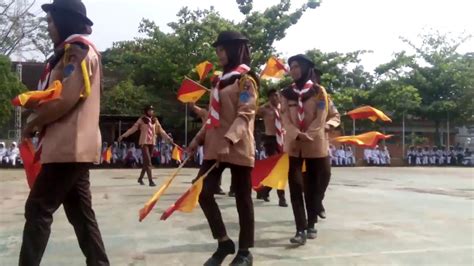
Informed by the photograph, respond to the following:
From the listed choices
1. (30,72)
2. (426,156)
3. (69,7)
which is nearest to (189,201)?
(69,7)

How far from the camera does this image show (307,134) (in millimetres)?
5535

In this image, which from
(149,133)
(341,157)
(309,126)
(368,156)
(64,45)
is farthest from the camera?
(368,156)

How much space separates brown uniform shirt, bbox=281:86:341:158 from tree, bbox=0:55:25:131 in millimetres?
22064

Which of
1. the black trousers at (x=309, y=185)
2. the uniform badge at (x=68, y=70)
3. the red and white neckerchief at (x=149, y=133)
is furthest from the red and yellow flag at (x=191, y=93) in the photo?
the red and white neckerchief at (x=149, y=133)

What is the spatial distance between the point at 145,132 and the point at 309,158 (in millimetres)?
6451

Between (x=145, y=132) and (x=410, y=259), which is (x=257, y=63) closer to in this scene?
(x=145, y=132)

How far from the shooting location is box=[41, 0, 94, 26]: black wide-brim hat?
11.9 feet

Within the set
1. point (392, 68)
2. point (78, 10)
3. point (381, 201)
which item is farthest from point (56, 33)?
point (392, 68)

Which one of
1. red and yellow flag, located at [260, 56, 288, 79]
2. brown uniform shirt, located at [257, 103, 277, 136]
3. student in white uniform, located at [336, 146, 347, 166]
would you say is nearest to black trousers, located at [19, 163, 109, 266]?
red and yellow flag, located at [260, 56, 288, 79]

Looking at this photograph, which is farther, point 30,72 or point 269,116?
point 30,72

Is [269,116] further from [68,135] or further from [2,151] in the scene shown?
[2,151]

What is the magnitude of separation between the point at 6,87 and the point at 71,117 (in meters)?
24.1

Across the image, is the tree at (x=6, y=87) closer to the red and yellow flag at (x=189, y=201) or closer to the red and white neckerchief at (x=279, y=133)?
the red and white neckerchief at (x=279, y=133)

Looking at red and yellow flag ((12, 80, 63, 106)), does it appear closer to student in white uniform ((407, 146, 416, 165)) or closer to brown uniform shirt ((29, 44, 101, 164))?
brown uniform shirt ((29, 44, 101, 164))
